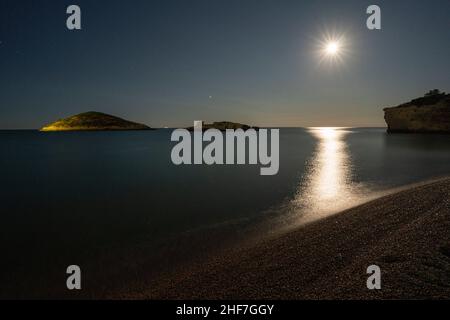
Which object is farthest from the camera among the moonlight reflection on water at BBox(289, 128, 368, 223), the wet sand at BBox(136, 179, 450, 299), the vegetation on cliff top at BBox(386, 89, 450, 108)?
the vegetation on cliff top at BBox(386, 89, 450, 108)

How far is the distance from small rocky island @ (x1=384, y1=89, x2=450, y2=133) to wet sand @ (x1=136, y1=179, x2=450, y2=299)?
10739 centimetres

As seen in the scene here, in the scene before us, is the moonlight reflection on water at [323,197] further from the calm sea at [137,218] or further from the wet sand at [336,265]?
the wet sand at [336,265]

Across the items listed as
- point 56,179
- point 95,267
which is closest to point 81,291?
point 95,267

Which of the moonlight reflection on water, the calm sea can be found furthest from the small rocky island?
the moonlight reflection on water

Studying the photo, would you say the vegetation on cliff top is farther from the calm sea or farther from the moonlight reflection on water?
the moonlight reflection on water

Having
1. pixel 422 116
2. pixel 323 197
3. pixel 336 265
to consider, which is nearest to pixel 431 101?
pixel 422 116

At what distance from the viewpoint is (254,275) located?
6.43 metres

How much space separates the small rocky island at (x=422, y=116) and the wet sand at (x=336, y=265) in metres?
107

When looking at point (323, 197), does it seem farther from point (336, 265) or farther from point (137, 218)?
point (137, 218)

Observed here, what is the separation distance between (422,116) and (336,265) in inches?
4547

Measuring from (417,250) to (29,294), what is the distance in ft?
33.7

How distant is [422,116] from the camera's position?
94.9 meters

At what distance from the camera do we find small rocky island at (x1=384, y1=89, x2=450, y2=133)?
89.4 meters
